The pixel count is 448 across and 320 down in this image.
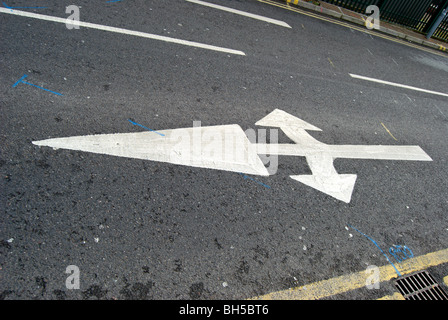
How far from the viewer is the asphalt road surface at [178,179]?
2.55m

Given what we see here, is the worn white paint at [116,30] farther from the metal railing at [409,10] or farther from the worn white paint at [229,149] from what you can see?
the metal railing at [409,10]

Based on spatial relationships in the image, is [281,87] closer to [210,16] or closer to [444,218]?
[210,16]

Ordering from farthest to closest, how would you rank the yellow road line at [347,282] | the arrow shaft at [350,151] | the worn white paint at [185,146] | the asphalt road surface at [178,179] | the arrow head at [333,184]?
the arrow shaft at [350,151] → the arrow head at [333,184] → the worn white paint at [185,146] → the yellow road line at [347,282] → the asphalt road surface at [178,179]

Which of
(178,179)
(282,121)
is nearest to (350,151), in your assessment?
(282,121)

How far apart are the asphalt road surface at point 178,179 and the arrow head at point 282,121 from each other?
138 millimetres

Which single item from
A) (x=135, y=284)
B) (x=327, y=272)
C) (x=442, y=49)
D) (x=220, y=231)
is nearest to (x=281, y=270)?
(x=327, y=272)

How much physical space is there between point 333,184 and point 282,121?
1307mm

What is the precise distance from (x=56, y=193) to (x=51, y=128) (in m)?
0.96

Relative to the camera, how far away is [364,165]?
4.49 m

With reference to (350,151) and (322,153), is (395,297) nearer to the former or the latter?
(322,153)

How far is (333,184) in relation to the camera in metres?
3.97

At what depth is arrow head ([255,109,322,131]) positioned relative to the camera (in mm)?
4527

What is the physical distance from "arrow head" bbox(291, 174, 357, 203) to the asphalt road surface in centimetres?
9

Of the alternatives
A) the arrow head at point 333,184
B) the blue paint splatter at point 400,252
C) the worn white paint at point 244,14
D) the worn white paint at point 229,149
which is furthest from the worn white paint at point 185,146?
the worn white paint at point 244,14
